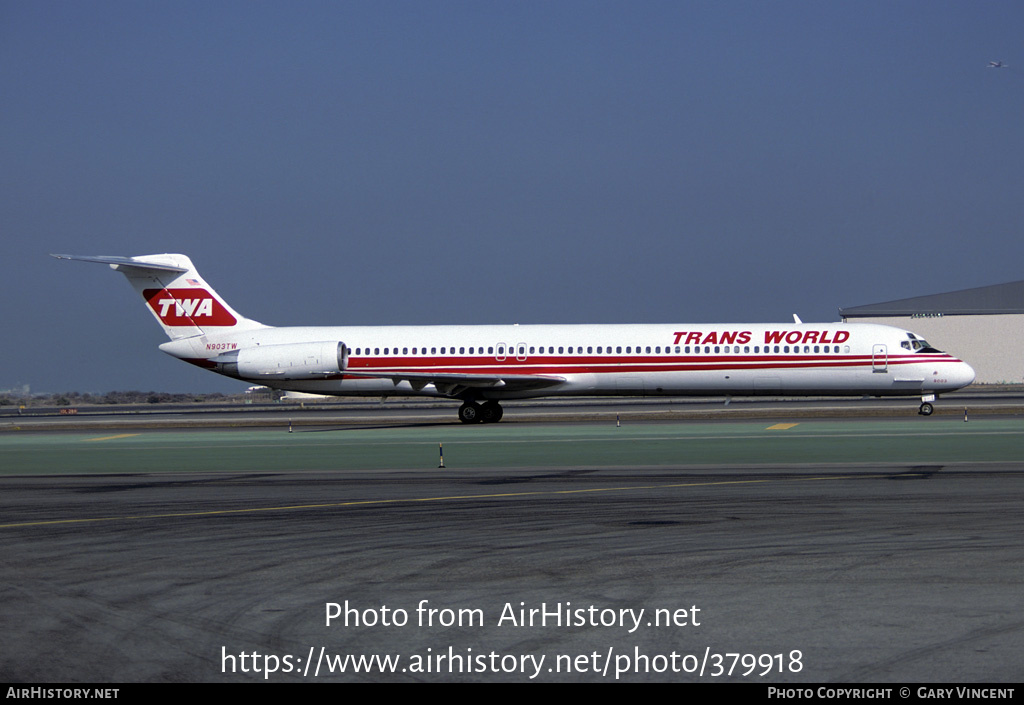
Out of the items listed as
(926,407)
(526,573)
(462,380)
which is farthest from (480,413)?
(526,573)

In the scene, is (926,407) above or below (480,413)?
above

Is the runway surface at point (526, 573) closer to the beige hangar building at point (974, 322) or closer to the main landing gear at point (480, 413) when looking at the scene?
the main landing gear at point (480, 413)

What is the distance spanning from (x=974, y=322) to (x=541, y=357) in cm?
6175

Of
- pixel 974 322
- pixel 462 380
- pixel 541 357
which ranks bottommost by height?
pixel 462 380

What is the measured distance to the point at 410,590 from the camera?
389 inches

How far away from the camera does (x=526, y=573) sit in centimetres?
1066

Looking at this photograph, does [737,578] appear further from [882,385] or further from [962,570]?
[882,385]

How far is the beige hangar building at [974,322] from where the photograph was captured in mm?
89375

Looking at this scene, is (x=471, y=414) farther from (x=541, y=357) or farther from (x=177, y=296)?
(x=177, y=296)

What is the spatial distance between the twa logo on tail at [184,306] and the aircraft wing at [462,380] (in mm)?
7032

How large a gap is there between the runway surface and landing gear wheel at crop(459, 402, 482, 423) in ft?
62.9

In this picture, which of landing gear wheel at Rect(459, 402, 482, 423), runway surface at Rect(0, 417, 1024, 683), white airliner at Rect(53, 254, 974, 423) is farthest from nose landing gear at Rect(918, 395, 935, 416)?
runway surface at Rect(0, 417, 1024, 683)
